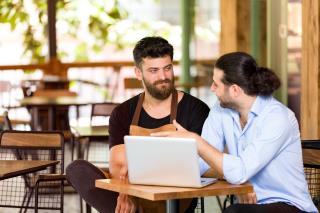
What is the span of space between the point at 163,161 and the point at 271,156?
0.48 m

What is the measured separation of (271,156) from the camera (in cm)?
371

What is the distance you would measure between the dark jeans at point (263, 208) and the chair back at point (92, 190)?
85 centimetres

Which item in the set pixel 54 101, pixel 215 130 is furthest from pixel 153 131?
pixel 54 101

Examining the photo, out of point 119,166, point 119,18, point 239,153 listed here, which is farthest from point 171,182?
point 119,18

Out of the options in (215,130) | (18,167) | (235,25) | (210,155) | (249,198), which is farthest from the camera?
(235,25)

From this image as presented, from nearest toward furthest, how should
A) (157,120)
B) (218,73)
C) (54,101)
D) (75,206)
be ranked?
1. (218,73)
2. (157,120)
3. (75,206)
4. (54,101)

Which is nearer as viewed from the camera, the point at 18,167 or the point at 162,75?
the point at 162,75

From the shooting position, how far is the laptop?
3.46m

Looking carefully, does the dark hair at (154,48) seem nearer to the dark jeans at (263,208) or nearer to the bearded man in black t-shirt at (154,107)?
the bearded man in black t-shirt at (154,107)

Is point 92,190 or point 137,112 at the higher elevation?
point 137,112

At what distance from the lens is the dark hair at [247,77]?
3836 millimetres

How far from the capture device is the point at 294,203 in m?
3.80

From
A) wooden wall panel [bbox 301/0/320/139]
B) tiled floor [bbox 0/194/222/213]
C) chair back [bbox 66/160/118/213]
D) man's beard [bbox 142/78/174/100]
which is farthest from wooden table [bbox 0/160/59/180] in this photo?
tiled floor [bbox 0/194/222/213]

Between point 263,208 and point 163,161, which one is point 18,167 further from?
point 263,208
